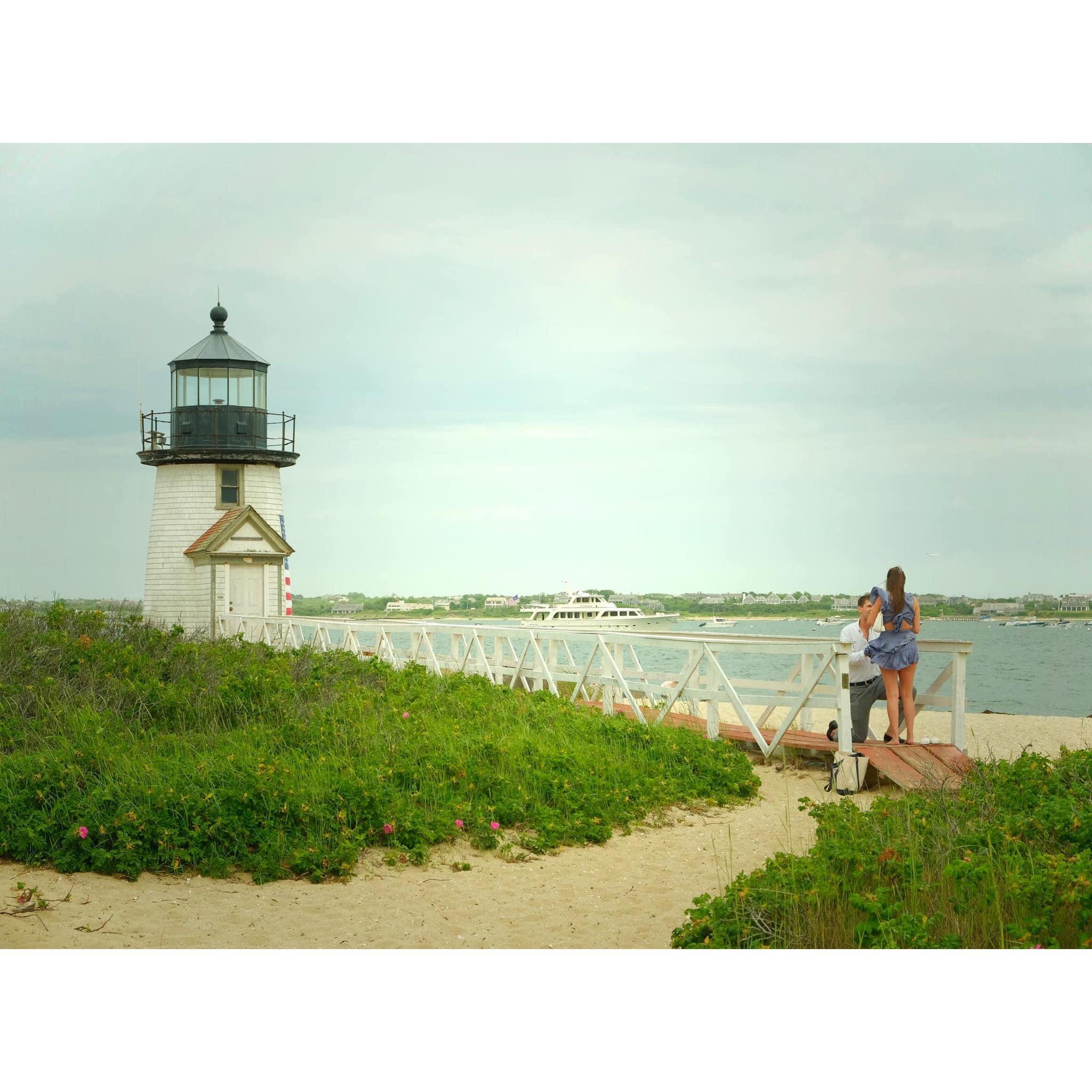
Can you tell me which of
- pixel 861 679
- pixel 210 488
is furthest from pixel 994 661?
pixel 861 679

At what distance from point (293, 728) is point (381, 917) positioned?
3.30m

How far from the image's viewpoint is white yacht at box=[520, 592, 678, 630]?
50.0m

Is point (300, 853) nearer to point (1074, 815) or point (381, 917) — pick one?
point (381, 917)

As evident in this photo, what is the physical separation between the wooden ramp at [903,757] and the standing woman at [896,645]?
0.27 meters

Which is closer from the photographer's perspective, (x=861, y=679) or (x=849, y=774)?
(x=849, y=774)

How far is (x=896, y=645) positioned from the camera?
29.0ft

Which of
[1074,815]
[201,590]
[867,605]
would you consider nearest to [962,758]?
[867,605]

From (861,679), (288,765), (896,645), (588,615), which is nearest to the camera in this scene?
(288,765)

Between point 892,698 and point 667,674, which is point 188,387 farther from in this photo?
point 892,698

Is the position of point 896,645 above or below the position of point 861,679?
above

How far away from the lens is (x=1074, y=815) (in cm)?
581

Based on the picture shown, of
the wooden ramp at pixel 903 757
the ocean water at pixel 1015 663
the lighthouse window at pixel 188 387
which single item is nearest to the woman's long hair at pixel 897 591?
the wooden ramp at pixel 903 757

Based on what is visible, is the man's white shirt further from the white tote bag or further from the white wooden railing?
the white tote bag

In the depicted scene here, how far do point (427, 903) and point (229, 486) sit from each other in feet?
54.8
